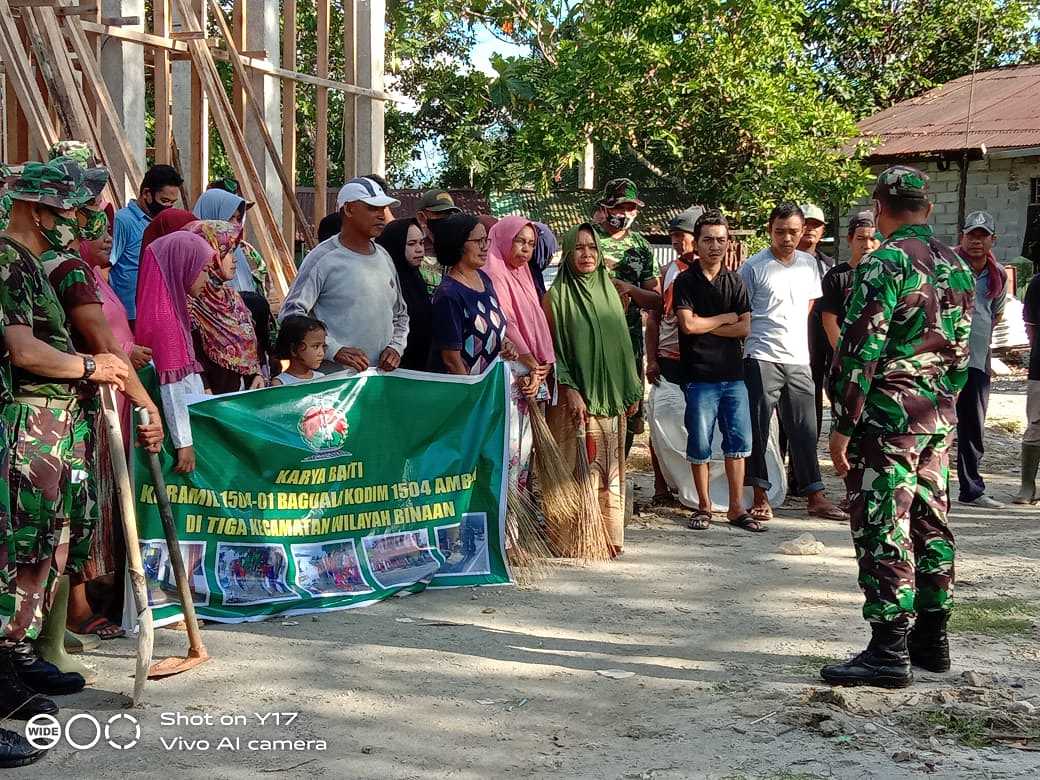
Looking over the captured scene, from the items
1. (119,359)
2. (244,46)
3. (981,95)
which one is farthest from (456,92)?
(119,359)

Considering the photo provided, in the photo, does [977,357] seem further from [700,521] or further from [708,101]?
[708,101]

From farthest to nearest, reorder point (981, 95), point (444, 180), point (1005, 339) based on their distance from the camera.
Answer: point (444, 180), point (981, 95), point (1005, 339)

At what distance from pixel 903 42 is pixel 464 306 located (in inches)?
971

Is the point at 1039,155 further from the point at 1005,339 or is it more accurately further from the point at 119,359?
the point at 119,359

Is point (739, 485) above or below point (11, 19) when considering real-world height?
below

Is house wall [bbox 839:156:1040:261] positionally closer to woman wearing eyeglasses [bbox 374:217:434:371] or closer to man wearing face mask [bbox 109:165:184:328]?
woman wearing eyeglasses [bbox 374:217:434:371]

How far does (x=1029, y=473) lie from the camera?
8.64m

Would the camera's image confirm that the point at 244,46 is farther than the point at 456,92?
No

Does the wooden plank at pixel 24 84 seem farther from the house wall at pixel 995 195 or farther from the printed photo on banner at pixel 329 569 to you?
the house wall at pixel 995 195

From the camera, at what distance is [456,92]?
92.3 ft

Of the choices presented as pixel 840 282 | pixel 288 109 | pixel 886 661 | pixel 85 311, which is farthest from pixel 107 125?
pixel 886 661

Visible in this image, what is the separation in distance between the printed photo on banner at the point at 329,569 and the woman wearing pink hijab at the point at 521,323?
1017 mm

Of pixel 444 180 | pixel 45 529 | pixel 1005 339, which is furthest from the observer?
pixel 444 180

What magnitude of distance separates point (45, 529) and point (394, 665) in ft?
4.85
